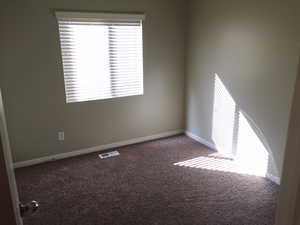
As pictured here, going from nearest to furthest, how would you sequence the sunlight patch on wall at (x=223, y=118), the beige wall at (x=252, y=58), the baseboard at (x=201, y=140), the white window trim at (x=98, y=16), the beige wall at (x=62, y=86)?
the beige wall at (x=252, y=58)
the beige wall at (x=62, y=86)
the white window trim at (x=98, y=16)
the sunlight patch on wall at (x=223, y=118)
the baseboard at (x=201, y=140)

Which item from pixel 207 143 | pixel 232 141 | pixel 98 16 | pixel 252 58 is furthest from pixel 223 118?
pixel 98 16

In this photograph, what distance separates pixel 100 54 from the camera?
3457mm

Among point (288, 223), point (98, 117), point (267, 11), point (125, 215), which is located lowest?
point (125, 215)

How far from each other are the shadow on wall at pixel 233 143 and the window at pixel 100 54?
51.5 inches

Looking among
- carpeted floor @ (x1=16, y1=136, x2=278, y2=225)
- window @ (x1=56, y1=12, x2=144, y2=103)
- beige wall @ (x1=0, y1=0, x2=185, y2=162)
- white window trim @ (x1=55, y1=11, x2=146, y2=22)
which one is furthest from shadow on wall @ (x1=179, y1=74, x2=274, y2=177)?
white window trim @ (x1=55, y1=11, x2=146, y2=22)

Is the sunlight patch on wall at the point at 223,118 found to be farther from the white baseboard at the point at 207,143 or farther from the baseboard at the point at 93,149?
the baseboard at the point at 93,149

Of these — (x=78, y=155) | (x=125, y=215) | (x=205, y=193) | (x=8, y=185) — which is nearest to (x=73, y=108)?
(x=78, y=155)

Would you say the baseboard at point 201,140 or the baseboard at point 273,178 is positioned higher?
the baseboard at point 201,140

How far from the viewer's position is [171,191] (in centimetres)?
268

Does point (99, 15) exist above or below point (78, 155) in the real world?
above

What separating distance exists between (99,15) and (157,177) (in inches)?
88.4

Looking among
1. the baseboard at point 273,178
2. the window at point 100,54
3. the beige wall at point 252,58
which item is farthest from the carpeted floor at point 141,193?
the window at point 100,54

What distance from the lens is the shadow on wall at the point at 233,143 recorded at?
2.97 m

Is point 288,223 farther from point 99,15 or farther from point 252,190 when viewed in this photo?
point 99,15
